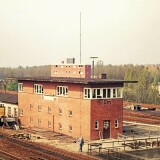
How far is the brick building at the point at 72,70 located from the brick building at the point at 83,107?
6640 centimetres

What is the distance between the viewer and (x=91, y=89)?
40594 millimetres

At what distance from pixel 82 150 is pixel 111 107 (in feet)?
26.6

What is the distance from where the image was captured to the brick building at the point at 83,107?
40875 mm

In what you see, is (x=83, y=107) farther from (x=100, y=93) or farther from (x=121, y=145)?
(x=121, y=145)

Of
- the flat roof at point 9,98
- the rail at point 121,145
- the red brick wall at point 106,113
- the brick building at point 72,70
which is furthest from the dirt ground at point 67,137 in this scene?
the brick building at point 72,70

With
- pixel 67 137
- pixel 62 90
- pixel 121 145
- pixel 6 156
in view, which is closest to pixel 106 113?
pixel 121 145

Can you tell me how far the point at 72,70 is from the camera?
121m

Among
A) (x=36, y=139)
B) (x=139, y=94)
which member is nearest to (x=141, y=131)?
(x=36, y=139)

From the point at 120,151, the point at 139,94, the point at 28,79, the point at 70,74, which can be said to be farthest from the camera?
the point at 70,74

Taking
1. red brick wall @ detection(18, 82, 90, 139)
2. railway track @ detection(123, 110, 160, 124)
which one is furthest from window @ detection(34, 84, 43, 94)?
railway track @ detection(123, 110, 160, 124)

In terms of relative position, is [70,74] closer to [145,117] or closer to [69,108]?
[145,117]

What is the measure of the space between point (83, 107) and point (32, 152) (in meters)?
9.38

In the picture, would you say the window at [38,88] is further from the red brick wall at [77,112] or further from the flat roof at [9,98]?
the flat roof at [9,98]

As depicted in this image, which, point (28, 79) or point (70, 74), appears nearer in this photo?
point (28, 79)
